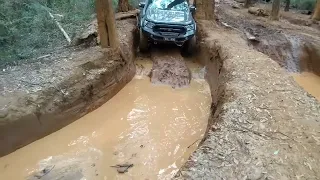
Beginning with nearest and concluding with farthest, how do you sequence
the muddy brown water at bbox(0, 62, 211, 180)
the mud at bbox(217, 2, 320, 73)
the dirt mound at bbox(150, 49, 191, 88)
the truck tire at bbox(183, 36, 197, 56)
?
the muddy brown water at bbox(0, 62, 211, 180)
the dirt mound at bbox(150, 49, 191, 88)
the truck tire at bbox(183, 36, 197, 56)
the mud at bbox(217, 2, 320, 73)

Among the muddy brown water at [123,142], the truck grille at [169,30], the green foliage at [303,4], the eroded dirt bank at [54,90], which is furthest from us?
the green foliage at [303,4]

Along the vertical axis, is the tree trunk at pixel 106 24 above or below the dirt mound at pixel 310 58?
above

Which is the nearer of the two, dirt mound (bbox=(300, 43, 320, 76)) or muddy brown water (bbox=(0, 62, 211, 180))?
muddy brown water (bbox=(0, 62, 211, 180))

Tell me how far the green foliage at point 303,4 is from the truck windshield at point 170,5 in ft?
32.8

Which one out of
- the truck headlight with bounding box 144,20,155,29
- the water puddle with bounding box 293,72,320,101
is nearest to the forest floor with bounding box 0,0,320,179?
the water puddle with bounding box 293,72,320,101

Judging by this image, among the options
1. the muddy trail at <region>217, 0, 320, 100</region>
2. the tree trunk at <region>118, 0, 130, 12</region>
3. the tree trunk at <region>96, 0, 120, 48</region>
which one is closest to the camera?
the tree trunk at <region>96, 0, 120, 48</region>

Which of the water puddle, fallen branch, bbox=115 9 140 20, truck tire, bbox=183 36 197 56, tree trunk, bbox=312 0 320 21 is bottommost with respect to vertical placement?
the water puddle

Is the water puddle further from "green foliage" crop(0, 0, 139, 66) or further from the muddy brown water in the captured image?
"green foliage" crop(0, 0, 139, 66)

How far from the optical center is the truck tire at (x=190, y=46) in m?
11.4

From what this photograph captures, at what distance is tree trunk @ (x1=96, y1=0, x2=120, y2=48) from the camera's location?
28.6 feet

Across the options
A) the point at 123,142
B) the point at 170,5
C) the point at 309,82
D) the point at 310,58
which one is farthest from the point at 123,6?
the point at 123,142

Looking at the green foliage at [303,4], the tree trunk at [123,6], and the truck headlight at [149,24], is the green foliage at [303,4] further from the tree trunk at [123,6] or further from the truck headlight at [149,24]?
the truck headlight at [149,24]

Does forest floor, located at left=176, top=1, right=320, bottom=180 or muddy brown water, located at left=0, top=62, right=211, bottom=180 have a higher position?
forest floor, located at left=176, top=1, right=320, bottom=180

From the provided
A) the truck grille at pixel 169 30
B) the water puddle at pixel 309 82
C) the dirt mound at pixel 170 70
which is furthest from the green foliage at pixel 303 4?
the truck grille at pixel 169 30
